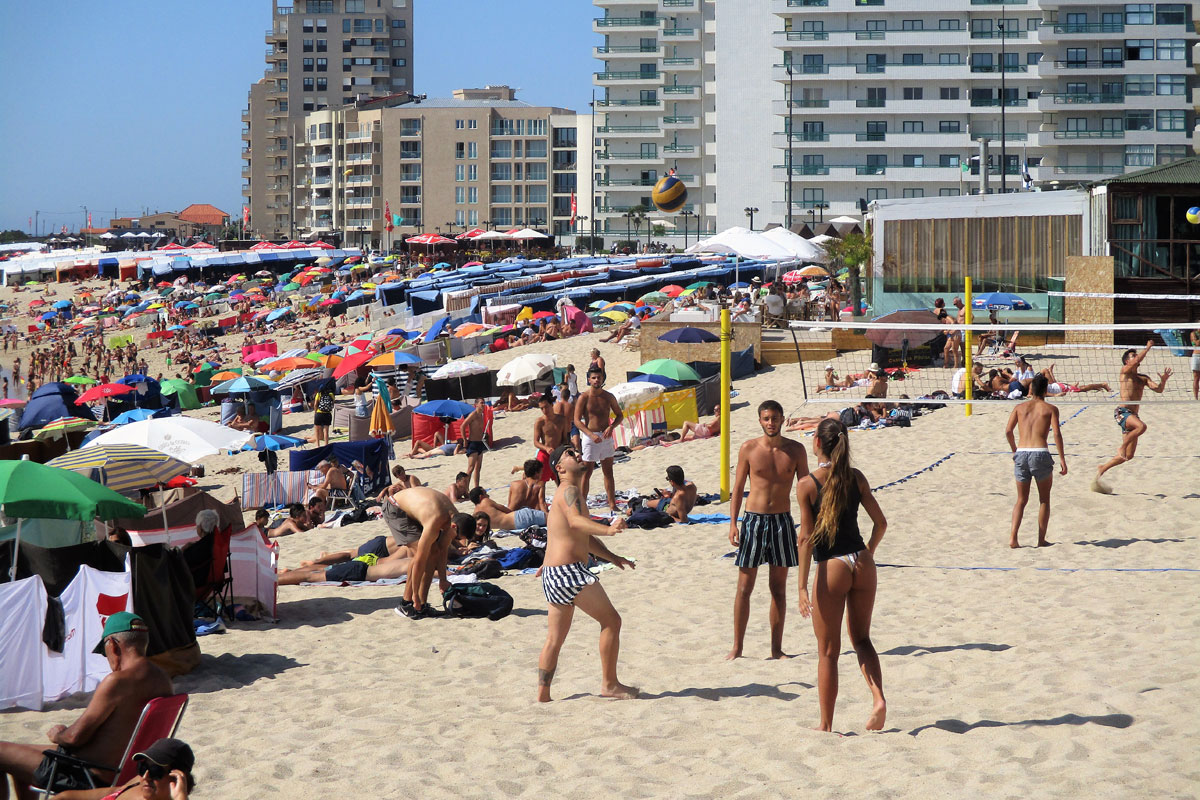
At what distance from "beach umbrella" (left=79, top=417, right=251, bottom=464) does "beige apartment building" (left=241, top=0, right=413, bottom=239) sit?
91.9 metres

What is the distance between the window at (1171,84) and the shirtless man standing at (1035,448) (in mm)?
52499

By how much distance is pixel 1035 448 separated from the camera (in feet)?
29.5

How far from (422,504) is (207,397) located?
20356 mm

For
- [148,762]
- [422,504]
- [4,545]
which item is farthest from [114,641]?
[422,504]

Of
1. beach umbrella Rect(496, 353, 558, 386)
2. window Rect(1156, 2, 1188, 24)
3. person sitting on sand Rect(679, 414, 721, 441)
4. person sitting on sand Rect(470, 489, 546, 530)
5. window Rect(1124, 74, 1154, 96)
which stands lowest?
person sitting on sand Rect(470, 489, 546, 530)

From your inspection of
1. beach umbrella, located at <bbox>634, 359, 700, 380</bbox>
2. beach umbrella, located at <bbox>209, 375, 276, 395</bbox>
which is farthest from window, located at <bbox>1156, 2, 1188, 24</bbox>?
beach umbrella, located at <bbox>209, 375, 276, 395</bbox>

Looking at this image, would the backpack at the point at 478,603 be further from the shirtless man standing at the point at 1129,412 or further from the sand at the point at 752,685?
the shirtless man standing at the point at 1129,412

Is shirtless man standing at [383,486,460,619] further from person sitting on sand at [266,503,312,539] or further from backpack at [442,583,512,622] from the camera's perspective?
person sitting on sand at [266,503,312,539]

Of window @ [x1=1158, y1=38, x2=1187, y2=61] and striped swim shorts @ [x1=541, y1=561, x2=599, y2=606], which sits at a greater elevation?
window @ [x1=1158, y1=38, x2=1187, y2=61]

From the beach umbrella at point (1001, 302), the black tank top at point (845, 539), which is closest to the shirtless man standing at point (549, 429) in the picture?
the black tank top at point (845, 539)

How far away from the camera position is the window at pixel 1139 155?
180ft

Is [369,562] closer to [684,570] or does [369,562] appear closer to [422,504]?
[422,504]

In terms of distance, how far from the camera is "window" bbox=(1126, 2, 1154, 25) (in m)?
54.2

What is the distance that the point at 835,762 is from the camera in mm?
5102
